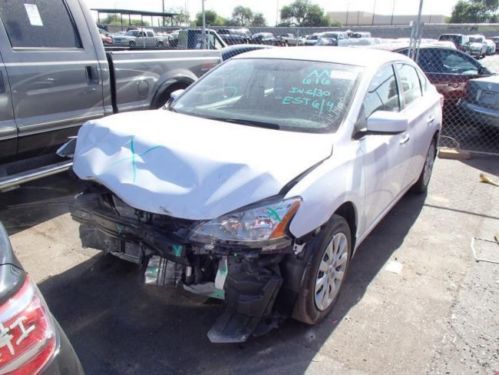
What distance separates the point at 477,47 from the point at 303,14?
2498 inches

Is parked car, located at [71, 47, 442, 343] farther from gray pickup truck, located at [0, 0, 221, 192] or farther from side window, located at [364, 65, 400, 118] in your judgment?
gray pickup truck, located at [0, 0, 221, 192]

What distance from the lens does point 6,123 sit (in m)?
3.91

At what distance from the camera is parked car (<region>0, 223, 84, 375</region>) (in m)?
1.23

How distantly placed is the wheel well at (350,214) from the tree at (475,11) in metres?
79.0

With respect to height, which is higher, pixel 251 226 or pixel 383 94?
pixel 383 94

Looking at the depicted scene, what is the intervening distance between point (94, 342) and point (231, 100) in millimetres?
2029

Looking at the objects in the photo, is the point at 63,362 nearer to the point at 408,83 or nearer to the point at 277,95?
the point at 277,95

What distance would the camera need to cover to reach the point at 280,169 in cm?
248

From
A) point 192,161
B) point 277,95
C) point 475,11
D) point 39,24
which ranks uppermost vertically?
point 475,11

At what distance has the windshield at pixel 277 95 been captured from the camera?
317 cm

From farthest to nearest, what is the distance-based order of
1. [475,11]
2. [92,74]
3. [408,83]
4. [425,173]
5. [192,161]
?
[475,11], [425,173], [92,74], [408,83], [192,161]

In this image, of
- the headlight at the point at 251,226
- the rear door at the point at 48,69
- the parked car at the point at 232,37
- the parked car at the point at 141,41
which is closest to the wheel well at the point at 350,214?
the headlight at the point at 251,226

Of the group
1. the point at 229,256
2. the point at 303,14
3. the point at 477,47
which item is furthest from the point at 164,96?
the point at 303,14

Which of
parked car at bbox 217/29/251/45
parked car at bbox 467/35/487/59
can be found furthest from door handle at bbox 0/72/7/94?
parked car at bbox 467/35/487/59
